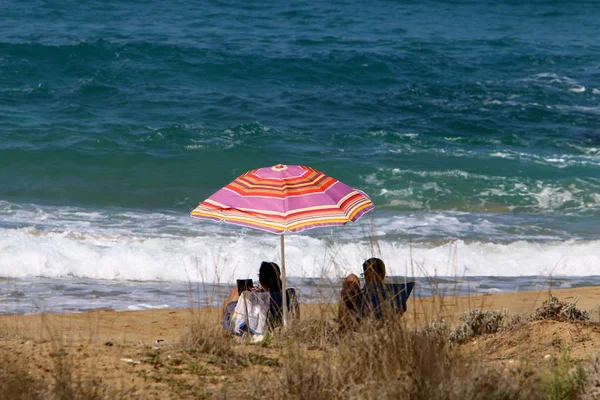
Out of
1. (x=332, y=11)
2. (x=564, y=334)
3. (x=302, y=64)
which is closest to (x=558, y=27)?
(x=332, y=11)

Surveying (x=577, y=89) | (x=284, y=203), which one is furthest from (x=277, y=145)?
(x=284, y=203)

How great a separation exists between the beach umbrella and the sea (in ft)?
1.83

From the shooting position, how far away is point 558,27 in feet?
119

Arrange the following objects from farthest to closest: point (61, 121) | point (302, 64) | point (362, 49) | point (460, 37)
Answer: point (460, 37)
point (362, 49)
point (302, 64)
point (61, 121)

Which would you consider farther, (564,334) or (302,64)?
(302,64)

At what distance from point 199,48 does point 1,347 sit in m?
21.7

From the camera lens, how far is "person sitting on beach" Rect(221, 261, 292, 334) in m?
6.42

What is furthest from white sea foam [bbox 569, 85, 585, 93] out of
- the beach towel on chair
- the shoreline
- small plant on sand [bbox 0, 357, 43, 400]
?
small plant on sand [bbox 0, 357, 43, 400]

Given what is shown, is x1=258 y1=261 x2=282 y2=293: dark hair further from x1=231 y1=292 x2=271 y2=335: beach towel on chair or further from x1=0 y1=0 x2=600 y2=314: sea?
x1=0 y1=0 x2=600 y2=314: sea

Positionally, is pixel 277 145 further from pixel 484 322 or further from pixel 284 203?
pixel 484 322

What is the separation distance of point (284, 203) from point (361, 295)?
0.95m

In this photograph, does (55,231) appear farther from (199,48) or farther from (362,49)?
(362,49)

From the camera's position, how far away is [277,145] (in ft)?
59.5

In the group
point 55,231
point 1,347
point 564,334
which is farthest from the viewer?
point 55,231
